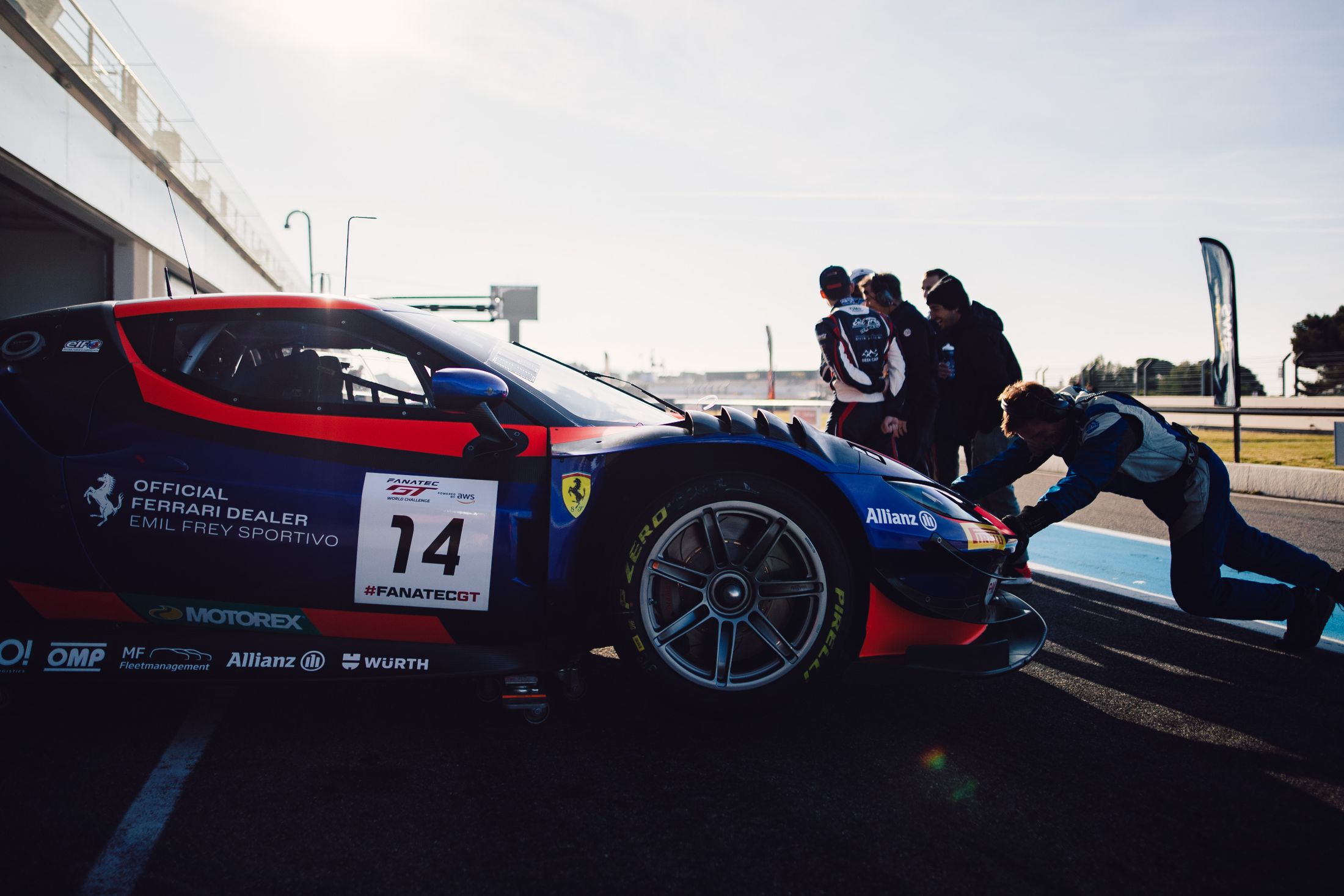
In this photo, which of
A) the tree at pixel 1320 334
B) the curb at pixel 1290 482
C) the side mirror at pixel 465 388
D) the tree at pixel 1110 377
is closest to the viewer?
the side mirror at pixel 465 388

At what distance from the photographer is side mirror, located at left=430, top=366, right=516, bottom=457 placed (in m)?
2.59

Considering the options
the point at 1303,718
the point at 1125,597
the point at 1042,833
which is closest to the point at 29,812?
the point at 1042,833

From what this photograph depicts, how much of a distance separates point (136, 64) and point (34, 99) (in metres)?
2.47

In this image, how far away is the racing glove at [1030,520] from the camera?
319 cm

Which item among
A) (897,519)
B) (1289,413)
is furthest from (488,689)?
(1289,413)

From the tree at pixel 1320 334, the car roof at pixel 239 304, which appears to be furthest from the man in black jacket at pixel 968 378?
the tree at pixel 1320 334

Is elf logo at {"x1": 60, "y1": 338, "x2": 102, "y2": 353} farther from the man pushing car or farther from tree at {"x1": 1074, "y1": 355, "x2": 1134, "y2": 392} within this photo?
tree at {"x1": 1074, "y1": 355, "x2": 1134, "y2": 392}

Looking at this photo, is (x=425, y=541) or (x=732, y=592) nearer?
(x=425, y=541)

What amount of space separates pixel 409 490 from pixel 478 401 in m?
0.32

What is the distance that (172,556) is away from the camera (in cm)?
265

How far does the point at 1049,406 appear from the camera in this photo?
366 centimetres

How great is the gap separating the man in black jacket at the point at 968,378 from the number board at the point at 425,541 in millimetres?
3447

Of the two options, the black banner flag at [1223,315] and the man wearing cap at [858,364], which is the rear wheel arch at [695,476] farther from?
the black banner flag at [1223,315]

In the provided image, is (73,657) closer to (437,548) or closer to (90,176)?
(437,548)
